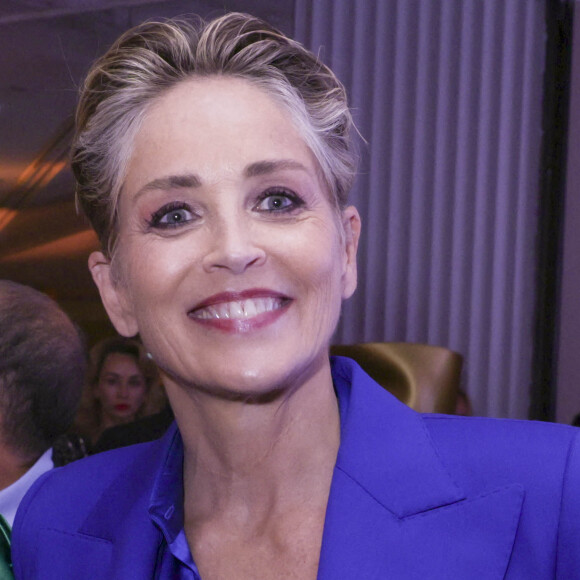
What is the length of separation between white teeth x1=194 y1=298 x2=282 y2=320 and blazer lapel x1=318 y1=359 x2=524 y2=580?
22cm

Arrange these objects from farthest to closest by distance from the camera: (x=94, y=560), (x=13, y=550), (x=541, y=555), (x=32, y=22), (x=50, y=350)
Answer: (x=32, y=22)
(x=50, y=350)
(x=13, y=550)
(x=94, y=560)
(x=541, y=555)

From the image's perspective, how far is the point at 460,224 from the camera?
313 centimetres

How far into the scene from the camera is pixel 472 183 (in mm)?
3109

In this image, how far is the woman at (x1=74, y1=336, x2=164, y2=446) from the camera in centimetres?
386

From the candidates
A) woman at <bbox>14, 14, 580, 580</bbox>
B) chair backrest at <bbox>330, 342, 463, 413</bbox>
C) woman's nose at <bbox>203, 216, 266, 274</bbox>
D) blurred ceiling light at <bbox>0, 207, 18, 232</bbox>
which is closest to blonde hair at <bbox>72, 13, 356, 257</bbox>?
woman at <bbox>14, 14, 580, 580</bbox>

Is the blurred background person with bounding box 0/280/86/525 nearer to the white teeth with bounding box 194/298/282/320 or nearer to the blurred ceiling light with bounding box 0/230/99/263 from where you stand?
the white teeth with bounding box 194/298/282/320

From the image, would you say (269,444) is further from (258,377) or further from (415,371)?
(415,371)

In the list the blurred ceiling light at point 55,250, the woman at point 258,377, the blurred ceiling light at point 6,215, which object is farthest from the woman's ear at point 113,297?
the blurred ceiling light at point 55,250

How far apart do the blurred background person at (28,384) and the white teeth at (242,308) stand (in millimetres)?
604

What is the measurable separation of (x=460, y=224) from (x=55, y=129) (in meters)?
3.97

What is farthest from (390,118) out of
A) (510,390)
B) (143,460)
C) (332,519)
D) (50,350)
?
(332,519)

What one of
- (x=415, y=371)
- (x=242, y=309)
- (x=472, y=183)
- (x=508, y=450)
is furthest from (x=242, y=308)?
(x=472, y=183)

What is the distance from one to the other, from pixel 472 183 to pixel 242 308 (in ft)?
7.08

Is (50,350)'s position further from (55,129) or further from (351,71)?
(55,129)
